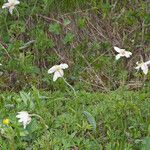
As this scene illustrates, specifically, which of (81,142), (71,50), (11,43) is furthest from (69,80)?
(81,142)

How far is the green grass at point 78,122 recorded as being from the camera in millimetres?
2785

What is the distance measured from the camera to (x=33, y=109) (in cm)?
310

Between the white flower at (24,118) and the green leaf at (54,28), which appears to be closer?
the white flower at (24,118)

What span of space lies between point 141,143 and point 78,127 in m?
0.41

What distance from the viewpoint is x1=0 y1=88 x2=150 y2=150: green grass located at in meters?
2.79

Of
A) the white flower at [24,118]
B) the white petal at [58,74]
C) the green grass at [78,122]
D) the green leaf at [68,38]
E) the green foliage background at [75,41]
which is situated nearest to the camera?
the white flower at [24,118]

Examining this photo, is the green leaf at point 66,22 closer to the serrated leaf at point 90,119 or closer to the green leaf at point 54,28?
the green leaf at point 54,28

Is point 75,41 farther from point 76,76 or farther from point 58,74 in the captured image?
point 58,74

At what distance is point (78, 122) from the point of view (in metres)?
2.99

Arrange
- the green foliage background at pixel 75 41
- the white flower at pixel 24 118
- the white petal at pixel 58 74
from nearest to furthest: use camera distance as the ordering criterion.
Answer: the white flower at pixel 24 118 → the white petal at pixel 58 74 → the green foliage background at pixel 75 41

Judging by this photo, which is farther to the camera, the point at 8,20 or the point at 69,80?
the point at 8,20

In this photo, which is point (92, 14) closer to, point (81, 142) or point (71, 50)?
point (71, 50)

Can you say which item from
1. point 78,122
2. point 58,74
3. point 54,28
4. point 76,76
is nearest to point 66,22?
point 54,28

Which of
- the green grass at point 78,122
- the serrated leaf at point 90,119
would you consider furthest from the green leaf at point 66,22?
the serrated leaf at point 90,119
